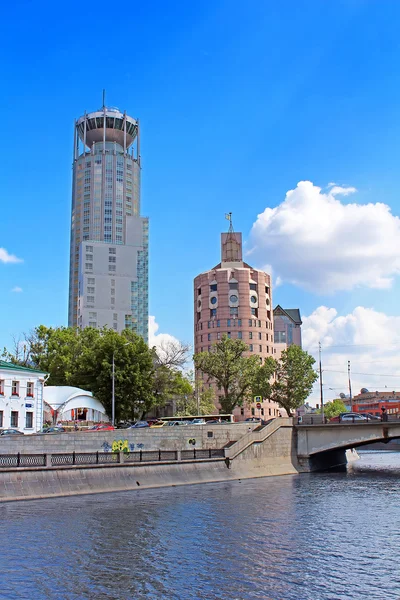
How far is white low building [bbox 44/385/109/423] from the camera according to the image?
7969cm

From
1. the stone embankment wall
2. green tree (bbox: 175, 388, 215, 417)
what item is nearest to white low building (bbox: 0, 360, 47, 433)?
the stone embankment wall

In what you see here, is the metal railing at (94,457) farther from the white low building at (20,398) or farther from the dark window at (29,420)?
the dark window at (29,420)

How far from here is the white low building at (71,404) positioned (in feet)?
261

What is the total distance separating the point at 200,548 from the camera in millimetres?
29062

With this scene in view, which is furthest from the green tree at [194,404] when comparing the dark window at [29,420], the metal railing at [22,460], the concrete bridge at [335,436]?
the metal railing at [22,460]

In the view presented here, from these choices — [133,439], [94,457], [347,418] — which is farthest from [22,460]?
[347,418]

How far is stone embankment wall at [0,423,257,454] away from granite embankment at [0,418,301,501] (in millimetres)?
102

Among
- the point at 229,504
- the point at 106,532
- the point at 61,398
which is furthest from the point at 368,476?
the point at 106,532

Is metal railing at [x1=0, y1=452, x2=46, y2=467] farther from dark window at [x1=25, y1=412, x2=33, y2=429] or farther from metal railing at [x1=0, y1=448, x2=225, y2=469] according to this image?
dark window at [x1=25, y1=412, x2=33, y2=429]

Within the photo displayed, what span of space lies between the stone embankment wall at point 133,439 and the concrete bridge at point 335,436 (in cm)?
659

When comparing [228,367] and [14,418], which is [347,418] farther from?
[14,418]

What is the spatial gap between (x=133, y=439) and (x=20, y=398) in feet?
42.9

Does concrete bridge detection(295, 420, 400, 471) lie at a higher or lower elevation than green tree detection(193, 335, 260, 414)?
lower

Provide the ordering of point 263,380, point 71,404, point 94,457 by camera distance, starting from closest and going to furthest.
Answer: point 94,457 < point 71,404 < point 263,380
